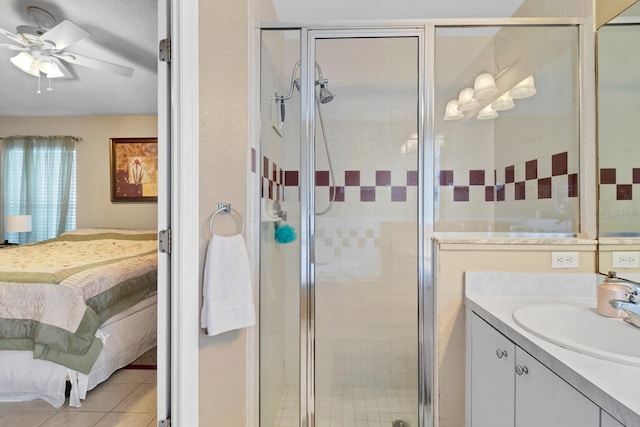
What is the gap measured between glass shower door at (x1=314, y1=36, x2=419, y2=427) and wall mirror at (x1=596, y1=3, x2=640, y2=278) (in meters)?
0.87

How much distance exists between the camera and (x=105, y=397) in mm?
2168

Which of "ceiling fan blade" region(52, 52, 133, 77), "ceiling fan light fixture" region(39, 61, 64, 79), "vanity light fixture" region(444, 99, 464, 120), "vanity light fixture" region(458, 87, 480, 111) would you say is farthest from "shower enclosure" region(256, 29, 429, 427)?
"ceiling fan light fixture" region(39, 61, 64, 79)

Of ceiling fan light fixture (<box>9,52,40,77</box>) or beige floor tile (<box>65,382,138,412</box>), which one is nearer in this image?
beige floor tile (<box>65,382,138,412</box>)

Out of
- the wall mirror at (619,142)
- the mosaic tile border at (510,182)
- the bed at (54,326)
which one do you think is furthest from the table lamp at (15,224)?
the wall mirror at (619,142)

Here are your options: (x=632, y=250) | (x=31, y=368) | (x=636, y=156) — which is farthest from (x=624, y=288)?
(x=31, y=368)

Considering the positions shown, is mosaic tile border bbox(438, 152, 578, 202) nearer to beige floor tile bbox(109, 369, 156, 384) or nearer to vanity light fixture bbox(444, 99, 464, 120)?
vanity light fixture bbox(444, 99, 464, 120)

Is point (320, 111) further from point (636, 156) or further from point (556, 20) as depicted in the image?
point (636, 156)

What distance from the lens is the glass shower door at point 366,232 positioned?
1784 millimetres

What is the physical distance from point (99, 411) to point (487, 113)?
308 cm

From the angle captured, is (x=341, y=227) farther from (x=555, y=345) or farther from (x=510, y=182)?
(x=555, y=345)

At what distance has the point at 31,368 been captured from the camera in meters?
2.04

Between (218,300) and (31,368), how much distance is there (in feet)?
5.73

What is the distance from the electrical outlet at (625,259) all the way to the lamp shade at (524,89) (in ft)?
3.19

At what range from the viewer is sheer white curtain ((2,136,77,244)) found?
2.32 m
